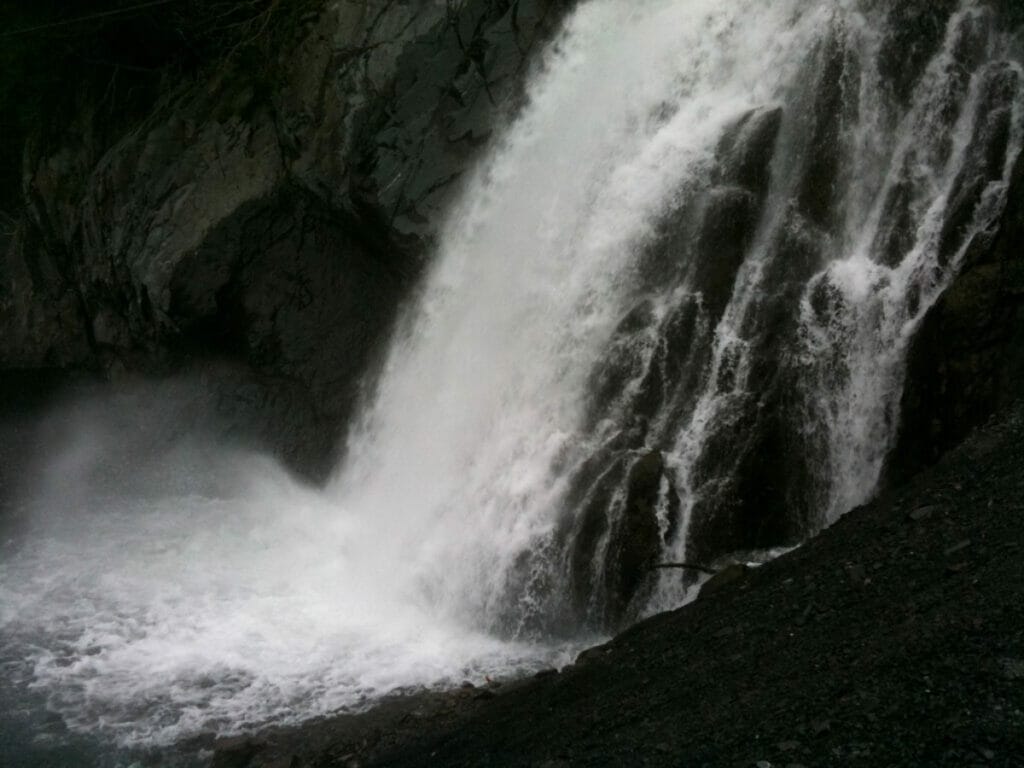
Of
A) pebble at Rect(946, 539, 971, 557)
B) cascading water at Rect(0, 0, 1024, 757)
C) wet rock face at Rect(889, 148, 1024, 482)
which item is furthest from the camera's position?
cascading water at Rect(0, 0, 1024, 757)

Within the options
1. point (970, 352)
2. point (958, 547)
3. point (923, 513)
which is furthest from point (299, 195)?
point (958, 547)

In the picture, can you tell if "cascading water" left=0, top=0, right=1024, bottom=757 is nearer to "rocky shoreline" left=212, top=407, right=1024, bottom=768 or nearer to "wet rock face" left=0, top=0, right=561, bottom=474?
"wet rock face" left=0, top=0, right=561, bottom=474

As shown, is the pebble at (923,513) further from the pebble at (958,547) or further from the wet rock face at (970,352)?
the wet rock face at (970,352)

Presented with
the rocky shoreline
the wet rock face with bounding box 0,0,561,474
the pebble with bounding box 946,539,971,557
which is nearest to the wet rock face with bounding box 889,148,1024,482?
the rocky shoreline

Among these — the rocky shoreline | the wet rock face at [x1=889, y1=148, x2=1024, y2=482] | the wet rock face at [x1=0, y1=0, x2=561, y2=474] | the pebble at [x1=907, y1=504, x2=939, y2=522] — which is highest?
the wet rock face at [x1=0, y1=0, x2=561, y2=474]

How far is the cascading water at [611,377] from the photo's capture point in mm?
8523

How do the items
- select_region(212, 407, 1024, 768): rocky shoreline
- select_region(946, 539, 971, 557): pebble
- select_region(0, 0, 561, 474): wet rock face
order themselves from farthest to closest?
select_region(0, 0, 561, 474): wet rock face < select_region(946, 539, 971, 557): pebble < select_region(212, 407, 1024, 768): rocky shoreline

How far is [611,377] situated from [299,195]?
6173mm

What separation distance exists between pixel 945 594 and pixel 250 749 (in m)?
5.73

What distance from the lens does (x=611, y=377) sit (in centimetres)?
984

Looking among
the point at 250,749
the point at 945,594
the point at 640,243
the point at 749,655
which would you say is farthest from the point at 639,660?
the point at 640,243

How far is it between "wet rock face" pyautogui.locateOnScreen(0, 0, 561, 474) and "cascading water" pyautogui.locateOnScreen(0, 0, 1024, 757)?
723 mm

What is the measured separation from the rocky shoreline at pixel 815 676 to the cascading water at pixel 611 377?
1183 millimetres

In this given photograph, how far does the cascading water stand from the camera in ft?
28.0
